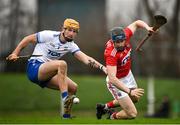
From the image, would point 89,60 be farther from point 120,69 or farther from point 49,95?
point 49,95

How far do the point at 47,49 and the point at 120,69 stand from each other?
1.59m

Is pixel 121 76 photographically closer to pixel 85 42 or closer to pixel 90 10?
pixel 85 42

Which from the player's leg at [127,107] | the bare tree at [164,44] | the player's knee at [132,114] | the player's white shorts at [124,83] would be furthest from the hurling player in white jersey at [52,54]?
the bare tree at [164,44]

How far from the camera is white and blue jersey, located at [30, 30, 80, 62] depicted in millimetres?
18203

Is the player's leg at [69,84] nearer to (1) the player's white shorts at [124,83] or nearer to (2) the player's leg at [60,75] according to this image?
(2) the player's leg at [60,75]

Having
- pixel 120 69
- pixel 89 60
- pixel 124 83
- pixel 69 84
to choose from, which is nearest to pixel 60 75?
pixel 69 84

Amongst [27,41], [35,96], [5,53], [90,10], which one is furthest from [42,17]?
[27,41]

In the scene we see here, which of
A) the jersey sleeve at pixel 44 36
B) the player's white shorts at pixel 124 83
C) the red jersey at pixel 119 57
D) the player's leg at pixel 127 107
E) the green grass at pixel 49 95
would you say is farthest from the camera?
the green grass at pixel 49 95

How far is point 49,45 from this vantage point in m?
18.2

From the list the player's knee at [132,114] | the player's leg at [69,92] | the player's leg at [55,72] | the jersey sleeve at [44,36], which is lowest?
the player's knee at [132,114]

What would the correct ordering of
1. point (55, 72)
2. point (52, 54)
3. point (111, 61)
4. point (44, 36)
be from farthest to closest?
point (52, 54) → point (44, 36) → point (55, 72) → point (111, 61)

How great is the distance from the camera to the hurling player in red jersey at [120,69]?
57.6 ft

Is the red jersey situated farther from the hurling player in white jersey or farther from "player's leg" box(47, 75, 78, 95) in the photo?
"player's leg" box(47, 75, 78, 95)

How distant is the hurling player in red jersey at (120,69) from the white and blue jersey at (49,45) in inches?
38.4
